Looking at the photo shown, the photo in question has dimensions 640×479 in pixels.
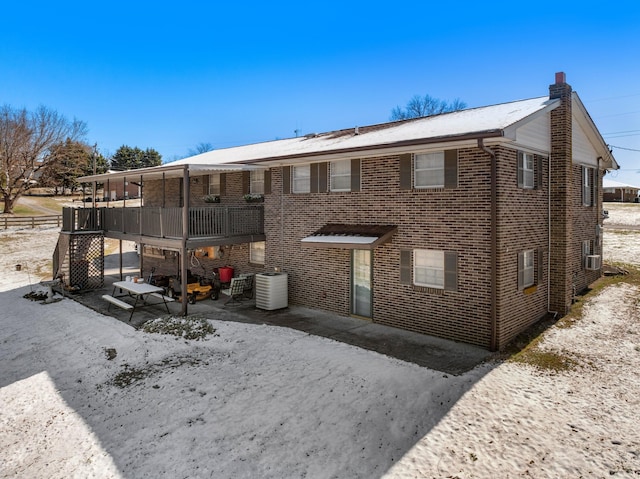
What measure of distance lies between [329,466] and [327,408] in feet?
5.15

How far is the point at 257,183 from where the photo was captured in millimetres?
16875

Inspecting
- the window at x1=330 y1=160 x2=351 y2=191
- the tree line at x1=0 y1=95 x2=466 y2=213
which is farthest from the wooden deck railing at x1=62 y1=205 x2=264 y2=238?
the tree line at x1=0 y1=95 x2=466 y2=213

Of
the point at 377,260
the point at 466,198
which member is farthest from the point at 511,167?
the point at 377,260

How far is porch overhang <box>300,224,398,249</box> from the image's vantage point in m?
11.5

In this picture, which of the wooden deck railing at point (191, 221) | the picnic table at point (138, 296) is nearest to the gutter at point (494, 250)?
the wooden deck railing at point (191, 221)

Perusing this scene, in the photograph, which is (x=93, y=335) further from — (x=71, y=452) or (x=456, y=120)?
(x=456, y=120)

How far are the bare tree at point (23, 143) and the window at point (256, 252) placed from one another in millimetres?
41478

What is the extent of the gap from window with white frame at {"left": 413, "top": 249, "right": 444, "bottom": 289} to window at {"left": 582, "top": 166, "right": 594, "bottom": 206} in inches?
362

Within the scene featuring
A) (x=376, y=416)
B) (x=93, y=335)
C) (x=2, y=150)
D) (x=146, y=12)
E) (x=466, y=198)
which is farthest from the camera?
(x=2, y=150)

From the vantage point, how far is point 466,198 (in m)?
10.7

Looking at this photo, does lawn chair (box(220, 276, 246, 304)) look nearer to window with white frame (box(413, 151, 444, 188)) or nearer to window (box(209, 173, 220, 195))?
window (box(209, 173, 220, 195))

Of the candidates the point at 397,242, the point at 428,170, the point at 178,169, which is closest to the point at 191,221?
the point at 178,169

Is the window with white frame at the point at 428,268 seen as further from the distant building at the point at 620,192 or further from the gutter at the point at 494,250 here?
the distant building at the point at 620,192

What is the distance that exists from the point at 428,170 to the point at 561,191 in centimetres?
477
